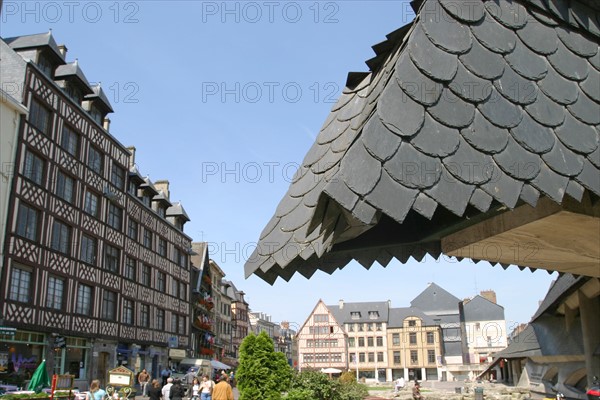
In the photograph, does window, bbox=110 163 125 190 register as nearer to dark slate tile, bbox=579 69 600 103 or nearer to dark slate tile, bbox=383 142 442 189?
dark slate tile, bbox=579 69 600 103

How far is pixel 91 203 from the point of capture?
33000mm

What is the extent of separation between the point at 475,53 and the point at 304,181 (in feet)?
3.67

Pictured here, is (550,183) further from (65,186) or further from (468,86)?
(65,186)

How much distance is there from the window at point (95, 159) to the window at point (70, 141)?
1.41 metres

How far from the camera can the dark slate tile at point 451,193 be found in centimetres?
220

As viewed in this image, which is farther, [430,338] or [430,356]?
[430,338]

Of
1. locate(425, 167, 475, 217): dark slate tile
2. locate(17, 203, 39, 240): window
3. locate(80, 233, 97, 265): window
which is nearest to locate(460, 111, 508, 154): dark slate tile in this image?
locate(425, 167, 475, 217): dark slate tile

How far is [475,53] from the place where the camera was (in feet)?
8.16

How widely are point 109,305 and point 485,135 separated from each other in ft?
116

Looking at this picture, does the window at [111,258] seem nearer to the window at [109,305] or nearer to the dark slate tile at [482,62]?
the window at [109,305]

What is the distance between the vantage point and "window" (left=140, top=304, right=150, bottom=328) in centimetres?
4017

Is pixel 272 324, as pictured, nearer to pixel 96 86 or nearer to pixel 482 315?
pixel 482 315

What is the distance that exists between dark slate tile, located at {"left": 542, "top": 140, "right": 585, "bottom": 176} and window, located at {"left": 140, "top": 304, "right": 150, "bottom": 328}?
40292 mm

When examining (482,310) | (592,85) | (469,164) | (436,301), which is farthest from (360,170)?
(436,301)
